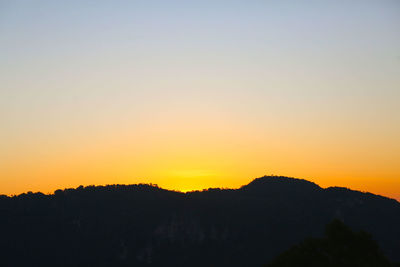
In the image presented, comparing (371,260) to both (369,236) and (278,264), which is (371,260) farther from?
(278,264)

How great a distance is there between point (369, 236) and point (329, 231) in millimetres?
5429

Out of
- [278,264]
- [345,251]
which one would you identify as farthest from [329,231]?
[278,264]

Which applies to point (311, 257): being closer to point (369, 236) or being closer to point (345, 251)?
point (345, 251)

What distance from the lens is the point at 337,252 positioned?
68.1m

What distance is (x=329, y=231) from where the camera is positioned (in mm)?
69938

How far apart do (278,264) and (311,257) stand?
4.33 m

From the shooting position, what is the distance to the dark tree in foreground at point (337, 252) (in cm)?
6725

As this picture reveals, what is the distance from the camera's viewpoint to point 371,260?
67312 millimetres

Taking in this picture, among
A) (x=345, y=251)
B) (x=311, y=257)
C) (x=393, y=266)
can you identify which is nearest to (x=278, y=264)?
(x=311, y=257)

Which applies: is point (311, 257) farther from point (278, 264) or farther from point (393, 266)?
point (393, 266)

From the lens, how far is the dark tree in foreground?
6725 cm

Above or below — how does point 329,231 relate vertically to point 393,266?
above

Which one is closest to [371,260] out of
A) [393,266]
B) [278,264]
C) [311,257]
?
[393,266]

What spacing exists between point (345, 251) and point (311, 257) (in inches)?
179
